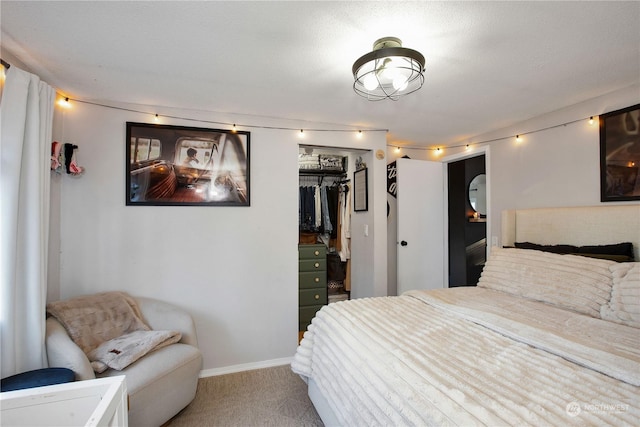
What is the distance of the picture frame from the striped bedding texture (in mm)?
1653

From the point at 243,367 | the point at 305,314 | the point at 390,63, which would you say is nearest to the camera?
the point at 390,63

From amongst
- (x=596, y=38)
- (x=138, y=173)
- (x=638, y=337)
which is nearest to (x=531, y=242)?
(x=638, y=337)

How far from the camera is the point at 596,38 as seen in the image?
1.52 meters

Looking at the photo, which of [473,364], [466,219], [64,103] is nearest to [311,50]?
[473,364]

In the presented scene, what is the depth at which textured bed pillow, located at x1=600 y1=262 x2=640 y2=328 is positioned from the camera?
1.55 metres

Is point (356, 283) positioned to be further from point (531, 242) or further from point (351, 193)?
point (531, 242)

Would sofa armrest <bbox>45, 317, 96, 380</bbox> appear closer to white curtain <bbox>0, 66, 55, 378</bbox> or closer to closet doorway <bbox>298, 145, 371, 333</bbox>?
white curtain <bbox>0, 66, 55, 378</bbox>

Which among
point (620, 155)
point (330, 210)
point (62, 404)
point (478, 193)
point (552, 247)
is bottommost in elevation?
point (62, 404)

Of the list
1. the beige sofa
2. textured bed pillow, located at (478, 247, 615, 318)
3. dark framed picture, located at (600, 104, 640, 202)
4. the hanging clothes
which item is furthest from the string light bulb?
dark framed picture, located at (600, 104, 640, 202)

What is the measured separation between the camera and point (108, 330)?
200 cm

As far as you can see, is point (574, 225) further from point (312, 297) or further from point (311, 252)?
point (312, 297)

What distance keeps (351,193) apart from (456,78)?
2135 mm

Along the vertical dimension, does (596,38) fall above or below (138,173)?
above

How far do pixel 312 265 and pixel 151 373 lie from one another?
194cm
